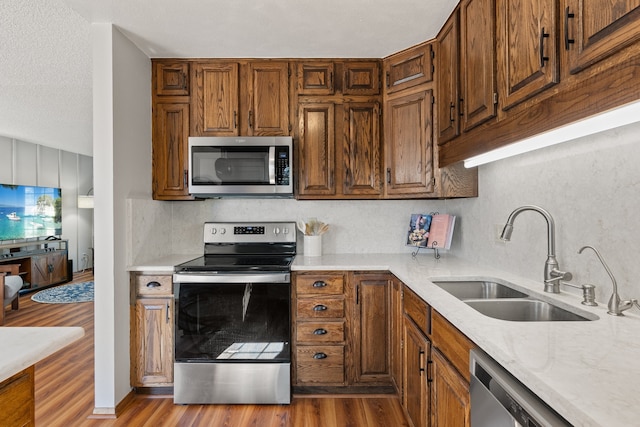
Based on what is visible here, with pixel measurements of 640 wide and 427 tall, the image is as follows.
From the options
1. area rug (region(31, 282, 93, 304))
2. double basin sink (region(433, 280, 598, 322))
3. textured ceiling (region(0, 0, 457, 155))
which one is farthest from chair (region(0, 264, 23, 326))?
double basin sink (region(433, 280, 598, 322))

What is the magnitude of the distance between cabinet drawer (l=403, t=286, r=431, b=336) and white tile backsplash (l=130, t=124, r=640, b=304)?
0.56m

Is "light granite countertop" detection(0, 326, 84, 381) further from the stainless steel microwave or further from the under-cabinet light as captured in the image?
the stainless steel microwave

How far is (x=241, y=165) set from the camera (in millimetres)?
2523

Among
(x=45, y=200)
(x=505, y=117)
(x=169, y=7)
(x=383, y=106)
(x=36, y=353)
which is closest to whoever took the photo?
(x=36, y=353)

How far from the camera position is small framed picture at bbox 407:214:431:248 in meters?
2.66

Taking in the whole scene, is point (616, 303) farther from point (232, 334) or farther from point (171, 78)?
point (171, 78)

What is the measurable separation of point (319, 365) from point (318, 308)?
0.38m

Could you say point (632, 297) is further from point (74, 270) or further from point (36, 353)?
point (74, 270)

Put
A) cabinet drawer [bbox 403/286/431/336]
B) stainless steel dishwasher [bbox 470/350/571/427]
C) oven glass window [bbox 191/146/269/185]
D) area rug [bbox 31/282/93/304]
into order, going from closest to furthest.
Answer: stainless steel dishwasher [bbox 470/350/571/427] < cabinet drawer [bbox 403/286/431/336] < oven glass window [bbox 191/146/269/185] < area rug [bbox 31/282/93/304]

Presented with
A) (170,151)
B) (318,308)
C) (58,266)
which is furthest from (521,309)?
(58,266)

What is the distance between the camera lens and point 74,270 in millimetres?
7246

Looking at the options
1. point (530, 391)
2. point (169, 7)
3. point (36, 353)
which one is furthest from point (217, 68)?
point (530, 391)

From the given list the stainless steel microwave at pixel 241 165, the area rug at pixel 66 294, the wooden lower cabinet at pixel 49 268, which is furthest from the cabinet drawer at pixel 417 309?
the wooden lower cabinet at pixel 49 268

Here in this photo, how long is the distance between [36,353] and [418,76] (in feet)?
7.91
